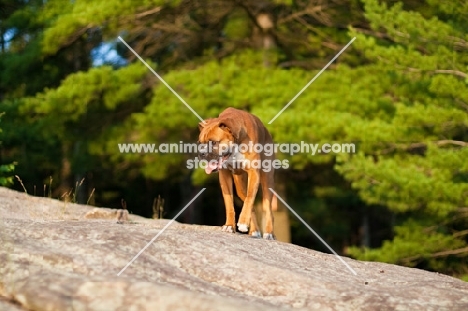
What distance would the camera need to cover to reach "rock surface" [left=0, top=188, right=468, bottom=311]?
4438 mm

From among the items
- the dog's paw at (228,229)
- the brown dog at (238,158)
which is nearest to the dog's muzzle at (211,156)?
the brown dog at (238,158)

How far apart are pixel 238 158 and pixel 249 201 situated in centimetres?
46

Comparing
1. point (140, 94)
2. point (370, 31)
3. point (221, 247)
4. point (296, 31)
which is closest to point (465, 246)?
point (370, 31)

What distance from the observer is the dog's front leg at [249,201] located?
7719 mm

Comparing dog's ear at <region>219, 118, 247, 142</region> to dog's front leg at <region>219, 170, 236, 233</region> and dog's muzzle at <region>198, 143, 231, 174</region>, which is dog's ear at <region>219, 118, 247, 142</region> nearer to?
dog's muzzle at <region>198, 143, 231, 174</region>

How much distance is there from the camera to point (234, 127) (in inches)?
303

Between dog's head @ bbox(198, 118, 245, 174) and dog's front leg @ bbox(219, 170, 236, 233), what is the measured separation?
0.84 ft

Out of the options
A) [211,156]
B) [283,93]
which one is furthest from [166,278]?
[283,93]

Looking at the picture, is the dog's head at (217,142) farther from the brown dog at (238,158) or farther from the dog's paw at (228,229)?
the dog's paw at (228,229)

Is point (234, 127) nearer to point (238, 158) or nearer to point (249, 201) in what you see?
point (238, 158)

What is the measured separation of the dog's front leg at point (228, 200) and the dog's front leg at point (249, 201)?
15 cm

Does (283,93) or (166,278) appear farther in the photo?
(283,93)

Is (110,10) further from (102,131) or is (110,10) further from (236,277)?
(236,277)

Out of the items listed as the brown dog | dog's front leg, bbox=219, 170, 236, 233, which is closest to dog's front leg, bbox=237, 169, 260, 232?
the brown dog
